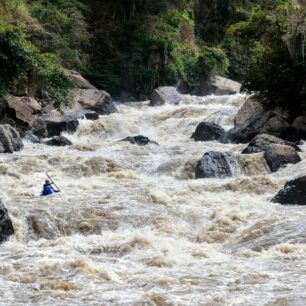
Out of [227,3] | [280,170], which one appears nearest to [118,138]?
[280,170]

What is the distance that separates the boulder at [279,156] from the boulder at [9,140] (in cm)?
745

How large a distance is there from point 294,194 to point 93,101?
14.7m

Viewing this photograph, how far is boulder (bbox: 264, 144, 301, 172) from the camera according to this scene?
1421 centimetres

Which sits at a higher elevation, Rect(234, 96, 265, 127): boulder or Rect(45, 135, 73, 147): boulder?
Rect(234, 96, 265, 127): boulder

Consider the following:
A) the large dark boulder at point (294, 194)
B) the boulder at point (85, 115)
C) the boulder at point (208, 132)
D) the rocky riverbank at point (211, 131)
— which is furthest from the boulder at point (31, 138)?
the large dark boulder at point (294, 194)

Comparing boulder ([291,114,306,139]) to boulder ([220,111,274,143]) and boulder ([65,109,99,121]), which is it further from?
boulder ([65,109,99,121])

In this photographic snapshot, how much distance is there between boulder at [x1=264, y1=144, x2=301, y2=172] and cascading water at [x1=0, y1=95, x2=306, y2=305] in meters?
0.28

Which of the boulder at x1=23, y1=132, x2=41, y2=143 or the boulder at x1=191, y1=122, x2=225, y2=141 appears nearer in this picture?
the boulder at x1=23, y1=132, x2=41, y2=143

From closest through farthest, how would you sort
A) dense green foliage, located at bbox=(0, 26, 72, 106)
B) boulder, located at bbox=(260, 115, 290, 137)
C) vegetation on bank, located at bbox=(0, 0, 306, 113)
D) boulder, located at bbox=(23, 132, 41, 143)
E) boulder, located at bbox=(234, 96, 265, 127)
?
boulder, located at bbox=(260, 115, 290, 137) → dense green foliage, located at bbox=(0, 26, 72, 106) → boulder, located at bbox=(23, 132, 41, 143) → vegetation on bank, located at bbox=(0, 0, 306, 113) → boulder, located at bbox=(234, 96, 265, 127)

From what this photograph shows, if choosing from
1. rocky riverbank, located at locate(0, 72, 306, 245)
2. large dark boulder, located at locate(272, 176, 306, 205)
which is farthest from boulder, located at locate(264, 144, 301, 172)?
large dark boulder, located at locate(272, 176, 306, 205)

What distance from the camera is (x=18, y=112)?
→ 19.4 metres

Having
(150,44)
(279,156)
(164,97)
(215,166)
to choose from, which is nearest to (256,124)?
(279,156)

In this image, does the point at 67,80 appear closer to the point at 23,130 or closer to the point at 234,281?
the point at 23,130

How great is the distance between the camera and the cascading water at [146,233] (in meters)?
6.80
